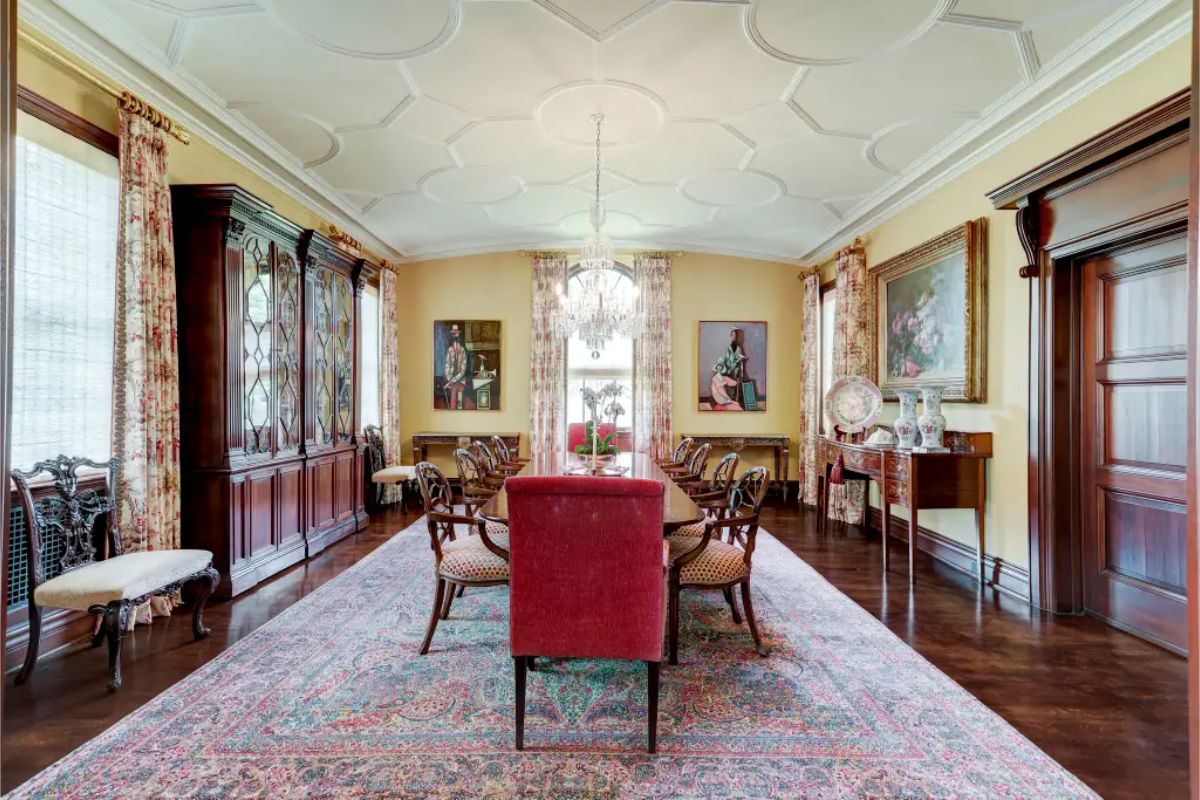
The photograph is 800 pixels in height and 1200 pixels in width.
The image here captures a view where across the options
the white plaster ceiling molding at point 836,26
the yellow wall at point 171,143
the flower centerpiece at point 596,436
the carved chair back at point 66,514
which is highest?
the white plaster ceiling molding at point 836,26

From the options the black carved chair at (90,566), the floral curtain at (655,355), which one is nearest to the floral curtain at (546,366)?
the floral curtain at (655,355)

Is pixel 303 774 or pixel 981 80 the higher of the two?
pixel 981 80

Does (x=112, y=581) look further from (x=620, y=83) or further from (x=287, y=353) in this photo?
(x=620, y=83)

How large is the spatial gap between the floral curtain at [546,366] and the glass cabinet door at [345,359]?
249cm

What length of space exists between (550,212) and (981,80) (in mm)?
3994

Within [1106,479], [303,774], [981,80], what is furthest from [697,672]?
[981,80]

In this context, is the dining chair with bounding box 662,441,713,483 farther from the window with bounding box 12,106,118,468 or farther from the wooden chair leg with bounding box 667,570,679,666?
the window with bounding box 12,106,118,468

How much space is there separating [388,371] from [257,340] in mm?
3121

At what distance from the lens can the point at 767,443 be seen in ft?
24.2

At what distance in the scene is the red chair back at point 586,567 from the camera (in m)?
1.99

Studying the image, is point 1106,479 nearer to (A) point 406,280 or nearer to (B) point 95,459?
(B) point 95,459

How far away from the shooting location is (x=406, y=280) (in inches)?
305

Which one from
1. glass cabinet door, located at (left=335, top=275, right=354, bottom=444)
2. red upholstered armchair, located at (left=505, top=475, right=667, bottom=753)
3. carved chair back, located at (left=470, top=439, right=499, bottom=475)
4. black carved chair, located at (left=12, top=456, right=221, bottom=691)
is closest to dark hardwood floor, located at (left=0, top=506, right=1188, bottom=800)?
black carved chair, located at (left=12, top=456, right=221, bottom=691)

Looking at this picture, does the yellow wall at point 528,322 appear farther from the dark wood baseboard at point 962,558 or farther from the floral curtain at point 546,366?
the dark wood baseboard at point 962,558
